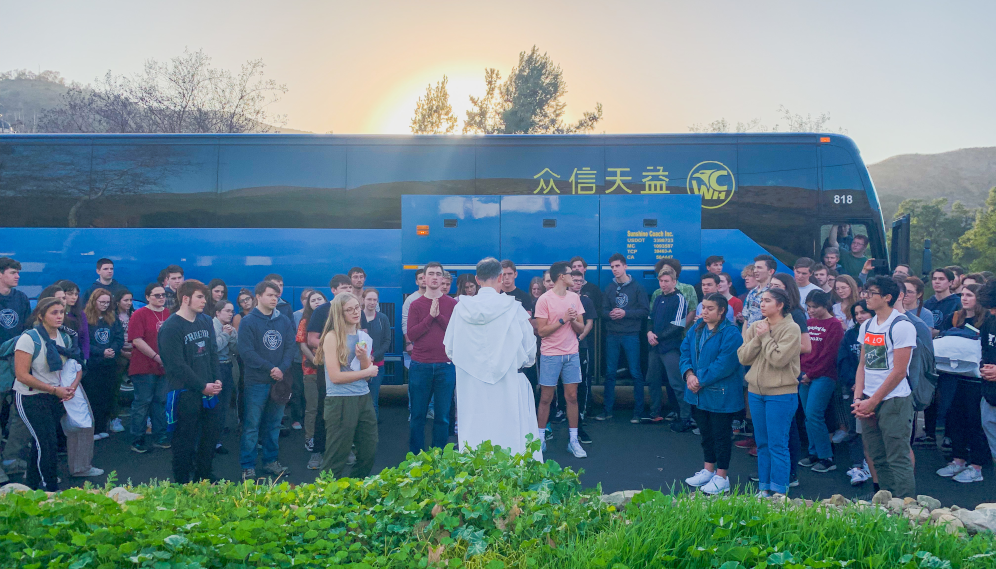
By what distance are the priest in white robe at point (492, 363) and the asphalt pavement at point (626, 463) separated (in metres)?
0.89

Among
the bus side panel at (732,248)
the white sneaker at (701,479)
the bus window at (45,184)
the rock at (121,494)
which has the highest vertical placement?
the bus window at (45,184)

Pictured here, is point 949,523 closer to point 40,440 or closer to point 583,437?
point 583,437

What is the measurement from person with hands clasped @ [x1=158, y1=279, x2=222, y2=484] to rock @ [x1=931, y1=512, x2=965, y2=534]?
5.31 meters

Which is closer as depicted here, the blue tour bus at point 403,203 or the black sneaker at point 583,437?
the black sneaker at point 583,437

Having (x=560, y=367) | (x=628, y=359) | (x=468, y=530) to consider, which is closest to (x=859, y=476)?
(x=560, y=367)

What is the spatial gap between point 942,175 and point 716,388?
12567 cm

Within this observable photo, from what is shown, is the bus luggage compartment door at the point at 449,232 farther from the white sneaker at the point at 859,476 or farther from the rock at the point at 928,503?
the rock at the point at 928,503

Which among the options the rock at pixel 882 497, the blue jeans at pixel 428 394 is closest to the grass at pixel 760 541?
the rock at pixel 882 497

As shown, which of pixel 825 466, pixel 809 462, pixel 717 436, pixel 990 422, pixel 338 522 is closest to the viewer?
pixel 338 522

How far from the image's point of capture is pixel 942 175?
10819cm

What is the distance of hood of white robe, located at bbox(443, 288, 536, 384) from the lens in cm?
539

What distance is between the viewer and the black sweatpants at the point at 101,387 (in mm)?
7609

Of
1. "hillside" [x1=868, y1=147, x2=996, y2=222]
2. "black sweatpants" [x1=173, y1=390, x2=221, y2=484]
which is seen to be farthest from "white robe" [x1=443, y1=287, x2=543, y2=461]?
"hillside" [x1=868, y1=147, x2=996, y2=222]

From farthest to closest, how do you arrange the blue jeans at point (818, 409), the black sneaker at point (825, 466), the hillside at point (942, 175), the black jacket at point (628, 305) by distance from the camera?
the hillside at point (942, 175) < the black jacket at point (628, 305) < the black sneaker at point (825, 466) < the blue jeans at point (818, 409)
